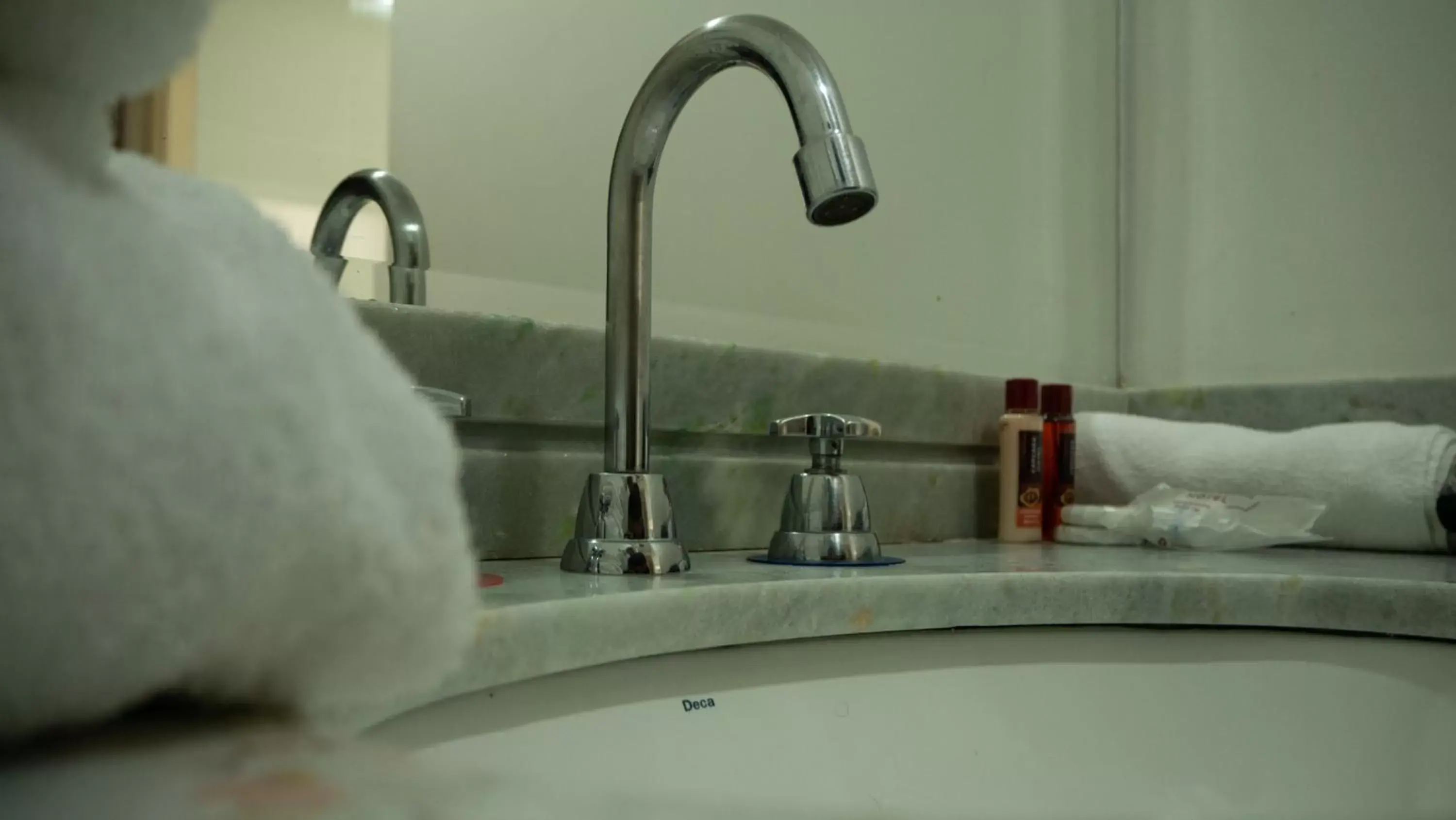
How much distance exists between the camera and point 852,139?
48 cm

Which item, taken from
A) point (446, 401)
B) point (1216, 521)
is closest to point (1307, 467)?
point (1216, 521)

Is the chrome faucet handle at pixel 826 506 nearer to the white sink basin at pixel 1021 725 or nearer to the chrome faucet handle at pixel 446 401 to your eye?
the white sink basin at pixel 1021 725

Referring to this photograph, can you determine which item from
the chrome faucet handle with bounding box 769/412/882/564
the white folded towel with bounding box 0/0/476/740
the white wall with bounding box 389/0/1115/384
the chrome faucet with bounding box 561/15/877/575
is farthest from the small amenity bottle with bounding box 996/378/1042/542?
the white folded towel with bounding box 0/0/476/740

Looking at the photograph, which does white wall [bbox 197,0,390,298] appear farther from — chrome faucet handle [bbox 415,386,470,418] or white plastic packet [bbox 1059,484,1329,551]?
white plastic packet [bbox 1059,484,1329,551]

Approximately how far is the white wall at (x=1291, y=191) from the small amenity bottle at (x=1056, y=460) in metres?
0.29

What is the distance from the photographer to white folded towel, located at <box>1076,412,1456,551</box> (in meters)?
0.80

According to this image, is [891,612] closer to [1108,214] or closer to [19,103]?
[19,103]

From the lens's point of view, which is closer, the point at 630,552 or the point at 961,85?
the point at 630,552

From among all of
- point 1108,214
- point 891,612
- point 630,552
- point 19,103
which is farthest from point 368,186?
point 1108,214

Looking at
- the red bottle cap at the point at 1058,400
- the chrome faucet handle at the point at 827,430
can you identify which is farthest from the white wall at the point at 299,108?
the red bottle cap at the point at 1058,400

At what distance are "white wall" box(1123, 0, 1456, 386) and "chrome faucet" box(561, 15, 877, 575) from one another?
0.75 metres

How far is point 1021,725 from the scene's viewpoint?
21.5 inches

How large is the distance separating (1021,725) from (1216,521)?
1.11ft

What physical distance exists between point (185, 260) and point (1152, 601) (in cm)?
57
